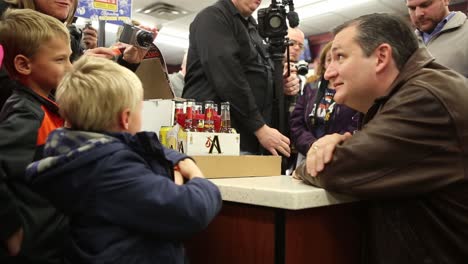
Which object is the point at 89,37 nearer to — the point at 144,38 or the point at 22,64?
the point at 144,38

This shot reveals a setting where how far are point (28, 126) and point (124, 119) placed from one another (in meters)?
0.23

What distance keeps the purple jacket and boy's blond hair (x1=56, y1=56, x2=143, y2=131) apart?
147cm

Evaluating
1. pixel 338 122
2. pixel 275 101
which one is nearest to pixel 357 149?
pixel 275 101

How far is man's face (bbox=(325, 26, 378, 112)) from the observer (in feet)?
3.97

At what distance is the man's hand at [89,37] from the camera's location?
1822mm

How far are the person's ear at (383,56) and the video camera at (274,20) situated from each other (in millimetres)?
960

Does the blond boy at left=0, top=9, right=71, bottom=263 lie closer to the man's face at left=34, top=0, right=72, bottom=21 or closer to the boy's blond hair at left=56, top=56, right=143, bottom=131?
the boy's blond hair at left=56, top=56, right=143, bottom=131

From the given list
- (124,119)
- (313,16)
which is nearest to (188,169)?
(124,119)

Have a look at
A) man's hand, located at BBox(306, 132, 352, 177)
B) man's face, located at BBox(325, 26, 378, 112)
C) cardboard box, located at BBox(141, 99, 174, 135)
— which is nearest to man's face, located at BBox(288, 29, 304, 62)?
cardboard box, located at BBox(141, 99, 174, 135)

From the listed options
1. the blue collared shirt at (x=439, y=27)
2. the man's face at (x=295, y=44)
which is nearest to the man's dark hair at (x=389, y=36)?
the blue collared shirt at (x=439, y=27)

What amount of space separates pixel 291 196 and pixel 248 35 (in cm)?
128

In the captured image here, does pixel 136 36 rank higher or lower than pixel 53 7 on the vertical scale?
lower

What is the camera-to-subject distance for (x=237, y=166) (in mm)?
1386

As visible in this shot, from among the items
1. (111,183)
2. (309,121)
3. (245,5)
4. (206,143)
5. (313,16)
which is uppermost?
(245,5)
